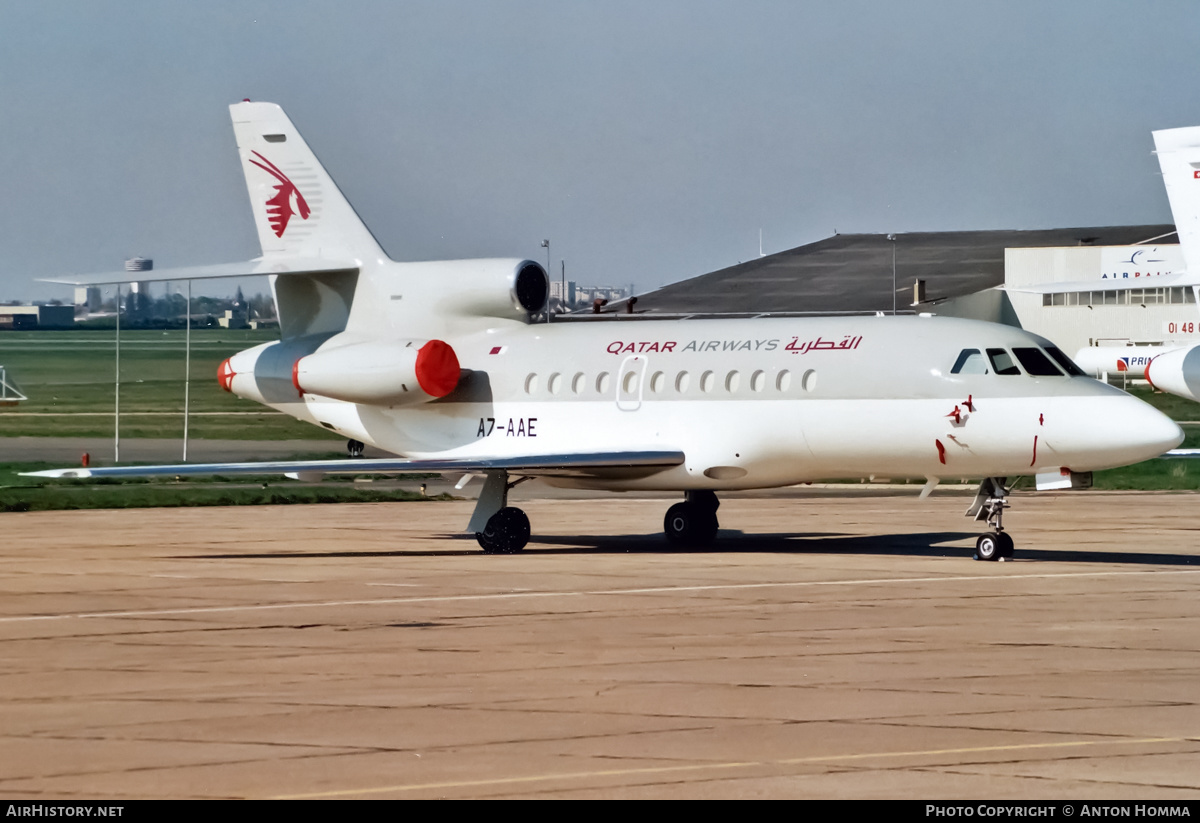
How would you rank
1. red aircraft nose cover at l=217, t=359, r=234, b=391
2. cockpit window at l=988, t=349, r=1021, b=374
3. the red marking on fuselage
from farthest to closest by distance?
red aircraft nose cover at l=217, t=359, r=234, b=391, the red marking on fuselage, cockpit window at l=988, t=349, r=1021, b=374

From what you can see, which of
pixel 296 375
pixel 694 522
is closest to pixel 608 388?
pixel 694 522

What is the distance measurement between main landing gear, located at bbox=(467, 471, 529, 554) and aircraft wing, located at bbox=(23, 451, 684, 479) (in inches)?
15.9

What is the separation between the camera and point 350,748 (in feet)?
33.9

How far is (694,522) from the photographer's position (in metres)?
25.5

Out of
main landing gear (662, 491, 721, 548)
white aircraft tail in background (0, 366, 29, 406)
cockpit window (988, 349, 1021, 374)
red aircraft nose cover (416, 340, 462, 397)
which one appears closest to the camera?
cockpit window (988, 349, 1021, 374)

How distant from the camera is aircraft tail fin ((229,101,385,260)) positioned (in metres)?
27.2

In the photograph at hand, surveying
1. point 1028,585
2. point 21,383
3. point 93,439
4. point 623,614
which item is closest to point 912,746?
point 623,614

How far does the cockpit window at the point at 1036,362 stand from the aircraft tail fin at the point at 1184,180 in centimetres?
528

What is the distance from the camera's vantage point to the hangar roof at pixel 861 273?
87.5m

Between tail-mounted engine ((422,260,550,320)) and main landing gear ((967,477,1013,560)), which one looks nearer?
main landing gear ((967,477,1013,560))

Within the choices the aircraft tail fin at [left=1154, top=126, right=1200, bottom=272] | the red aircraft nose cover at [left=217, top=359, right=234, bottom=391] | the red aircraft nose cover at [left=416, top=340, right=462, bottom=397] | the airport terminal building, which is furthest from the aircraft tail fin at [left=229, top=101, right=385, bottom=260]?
the airport terminal building

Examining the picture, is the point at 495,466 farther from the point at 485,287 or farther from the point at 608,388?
the point at 485,287

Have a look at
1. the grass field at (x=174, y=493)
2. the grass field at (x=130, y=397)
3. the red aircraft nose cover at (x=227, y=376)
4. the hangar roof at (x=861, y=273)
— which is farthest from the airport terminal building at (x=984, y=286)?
the red aircraft nose cover at (x=227, y=376)

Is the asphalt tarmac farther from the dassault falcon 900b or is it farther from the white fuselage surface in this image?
the white fuselage surface
